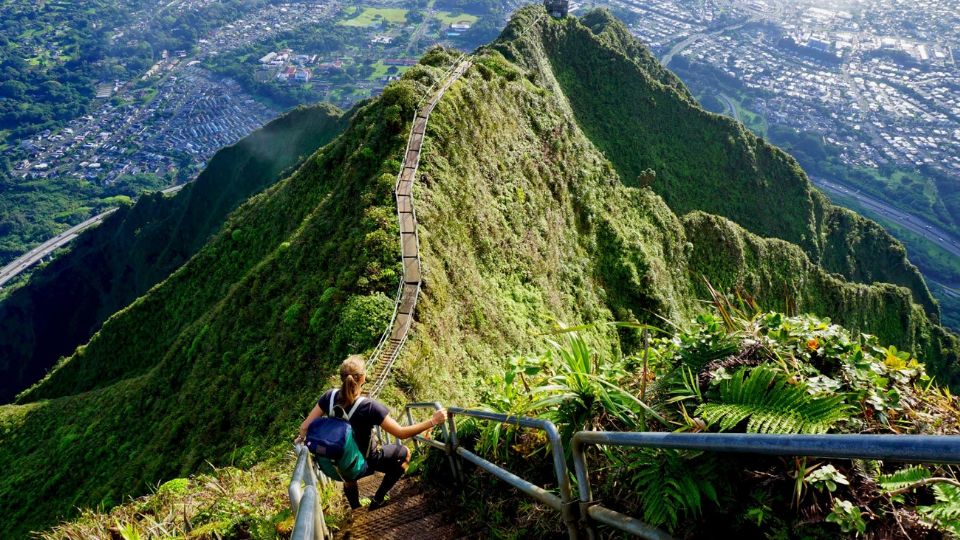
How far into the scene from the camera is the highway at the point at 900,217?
461ft

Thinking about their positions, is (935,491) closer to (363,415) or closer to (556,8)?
(363,415)

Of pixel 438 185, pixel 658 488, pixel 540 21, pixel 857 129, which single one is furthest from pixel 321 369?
pixel 857 129

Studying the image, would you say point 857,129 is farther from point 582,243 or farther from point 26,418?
point 26,418

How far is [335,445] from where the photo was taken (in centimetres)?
664

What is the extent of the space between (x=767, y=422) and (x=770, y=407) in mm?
206

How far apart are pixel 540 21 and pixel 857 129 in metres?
175

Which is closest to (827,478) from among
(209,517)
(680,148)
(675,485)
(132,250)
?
(675,485)

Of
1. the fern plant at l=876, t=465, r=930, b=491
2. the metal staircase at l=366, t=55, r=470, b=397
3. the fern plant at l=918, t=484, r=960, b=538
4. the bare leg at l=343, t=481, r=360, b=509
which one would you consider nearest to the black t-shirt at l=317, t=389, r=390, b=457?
the bare leg at l=343, t=481, r=360, b=509

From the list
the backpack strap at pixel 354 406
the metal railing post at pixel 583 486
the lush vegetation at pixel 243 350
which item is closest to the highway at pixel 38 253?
the lush vegetation at pixel 243 350

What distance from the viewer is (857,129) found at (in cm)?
18775

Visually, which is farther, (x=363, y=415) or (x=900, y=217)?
(x=900, y=217)

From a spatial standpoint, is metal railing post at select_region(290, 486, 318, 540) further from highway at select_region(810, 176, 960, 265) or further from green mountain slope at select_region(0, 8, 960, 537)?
highway at select_region(810, 176, 960, 265)

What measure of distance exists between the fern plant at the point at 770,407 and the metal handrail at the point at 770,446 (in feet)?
2.49

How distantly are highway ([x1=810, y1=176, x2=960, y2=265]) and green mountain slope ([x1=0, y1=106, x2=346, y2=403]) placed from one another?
491 feet
